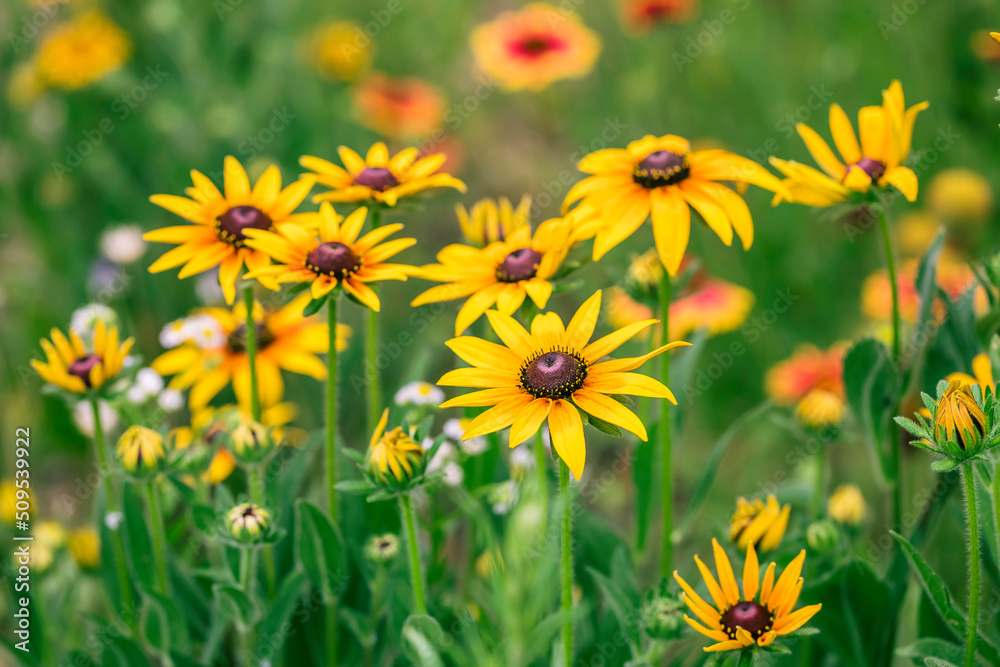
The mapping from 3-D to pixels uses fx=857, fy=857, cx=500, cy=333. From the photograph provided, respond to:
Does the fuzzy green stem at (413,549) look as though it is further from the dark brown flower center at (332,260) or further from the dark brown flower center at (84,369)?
the dark brown flower center at (84,369)

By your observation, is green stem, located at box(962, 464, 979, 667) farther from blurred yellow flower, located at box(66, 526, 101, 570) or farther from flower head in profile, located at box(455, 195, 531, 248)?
blurred yellow flower, located at box(66, 526, 101, 570)

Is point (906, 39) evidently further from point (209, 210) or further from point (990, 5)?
point (209, 210)

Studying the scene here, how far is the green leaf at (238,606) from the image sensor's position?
52.3 inches

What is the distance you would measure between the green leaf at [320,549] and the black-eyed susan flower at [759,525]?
65 cm

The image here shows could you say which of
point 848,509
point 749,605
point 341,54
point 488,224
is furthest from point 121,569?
point 341,54

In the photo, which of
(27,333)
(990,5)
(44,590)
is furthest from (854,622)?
(27,333)

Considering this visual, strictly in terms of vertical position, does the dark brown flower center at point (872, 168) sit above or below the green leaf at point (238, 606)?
above

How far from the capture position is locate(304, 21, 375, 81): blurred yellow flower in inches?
162

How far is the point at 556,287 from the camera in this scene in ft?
4.27

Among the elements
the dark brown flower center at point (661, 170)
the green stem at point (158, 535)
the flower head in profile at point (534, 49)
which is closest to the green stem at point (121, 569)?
the green stem at point (158, 535)

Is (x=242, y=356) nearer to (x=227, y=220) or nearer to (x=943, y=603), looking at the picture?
(x=227, y=220)

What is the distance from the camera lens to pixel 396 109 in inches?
163

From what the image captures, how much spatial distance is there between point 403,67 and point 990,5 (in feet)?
9.75

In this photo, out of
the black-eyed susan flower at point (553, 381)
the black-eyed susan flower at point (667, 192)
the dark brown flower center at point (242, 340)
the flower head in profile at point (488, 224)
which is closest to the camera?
the black-eyed susan flower at point (553, 381)
